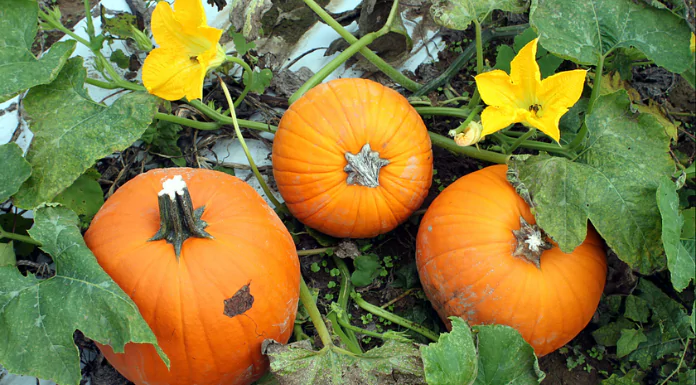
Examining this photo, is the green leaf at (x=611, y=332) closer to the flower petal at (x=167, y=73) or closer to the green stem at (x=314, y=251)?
the green stem at (x=314, y=251)

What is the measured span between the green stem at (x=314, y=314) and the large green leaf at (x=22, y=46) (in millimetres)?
1094

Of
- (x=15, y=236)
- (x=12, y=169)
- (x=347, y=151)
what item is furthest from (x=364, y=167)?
(x=15, y=236)

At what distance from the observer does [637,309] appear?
2135mm

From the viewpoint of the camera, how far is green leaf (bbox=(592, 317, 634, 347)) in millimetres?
2141

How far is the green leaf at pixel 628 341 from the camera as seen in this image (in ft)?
6.77

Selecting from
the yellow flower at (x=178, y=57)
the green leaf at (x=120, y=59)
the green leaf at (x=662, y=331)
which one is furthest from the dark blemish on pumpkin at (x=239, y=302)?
the green leaf at (x=662, y=331)

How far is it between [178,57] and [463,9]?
98 centimetres

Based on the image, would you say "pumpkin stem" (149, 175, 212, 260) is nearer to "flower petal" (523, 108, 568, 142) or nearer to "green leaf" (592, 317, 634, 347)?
"flower petal" (523, 108, 568, 142)

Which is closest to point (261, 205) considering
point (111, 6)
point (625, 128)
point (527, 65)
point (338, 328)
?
point (338, 328)

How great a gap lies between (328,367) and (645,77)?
1.99m

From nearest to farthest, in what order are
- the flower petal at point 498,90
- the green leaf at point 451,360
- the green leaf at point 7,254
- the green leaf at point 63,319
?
the green leaf at point 63,319
the green leaf at point 451,360
the flower petal at point 498,90
the green leaf at point 7,254

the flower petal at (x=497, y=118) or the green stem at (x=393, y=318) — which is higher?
the flower petal at (x=497, y=118)

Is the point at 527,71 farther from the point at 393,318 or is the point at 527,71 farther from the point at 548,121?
the point at 393,318

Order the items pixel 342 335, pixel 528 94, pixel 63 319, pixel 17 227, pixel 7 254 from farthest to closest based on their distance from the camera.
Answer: pixel 17 227
pixel 342 335
pixel 7 254
pixel 528 94
pixel 63 319
